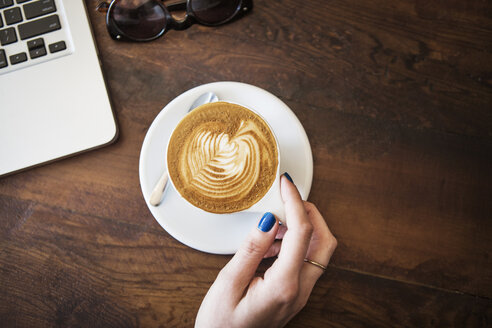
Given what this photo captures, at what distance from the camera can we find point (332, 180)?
76cm

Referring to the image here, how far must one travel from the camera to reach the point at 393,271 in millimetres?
744

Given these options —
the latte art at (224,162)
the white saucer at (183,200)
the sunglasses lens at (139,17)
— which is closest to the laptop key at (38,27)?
the sunglasses lens at (139,17)

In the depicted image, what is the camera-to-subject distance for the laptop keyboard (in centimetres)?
71

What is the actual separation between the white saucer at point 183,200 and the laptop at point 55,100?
4.3 inches

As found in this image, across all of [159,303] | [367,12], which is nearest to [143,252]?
[159,303]

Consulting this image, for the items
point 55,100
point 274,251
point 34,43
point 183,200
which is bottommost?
point 274,251

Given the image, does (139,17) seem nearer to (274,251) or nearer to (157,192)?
(157,192)

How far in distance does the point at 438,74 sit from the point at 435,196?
277 millimetres

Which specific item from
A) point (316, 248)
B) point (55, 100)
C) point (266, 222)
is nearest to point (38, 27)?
point (55, 100)

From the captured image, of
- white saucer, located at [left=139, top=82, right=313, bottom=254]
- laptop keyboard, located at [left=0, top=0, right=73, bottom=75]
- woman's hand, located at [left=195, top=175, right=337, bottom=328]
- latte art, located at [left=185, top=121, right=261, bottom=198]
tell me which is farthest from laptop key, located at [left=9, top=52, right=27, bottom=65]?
woman's hand, located at [left=195, top=175, right=337, bottom=328]

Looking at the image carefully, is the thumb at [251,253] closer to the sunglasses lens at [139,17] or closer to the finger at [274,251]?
the finger at [274,251]

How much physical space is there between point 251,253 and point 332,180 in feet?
0.84

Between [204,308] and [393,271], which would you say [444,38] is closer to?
[393,271]

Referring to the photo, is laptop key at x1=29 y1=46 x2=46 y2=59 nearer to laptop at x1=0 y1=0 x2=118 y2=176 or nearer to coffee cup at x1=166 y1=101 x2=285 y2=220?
laptop at x1=0 y1=0 x2=118 y2=176
